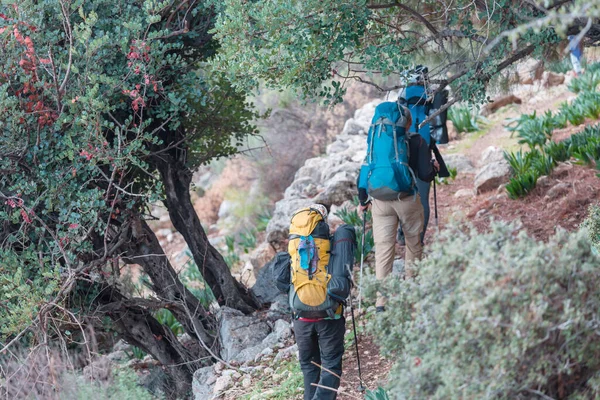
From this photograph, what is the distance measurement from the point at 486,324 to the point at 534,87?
11.7 m

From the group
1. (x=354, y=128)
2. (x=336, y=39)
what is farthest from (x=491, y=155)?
(x=336, y=39)

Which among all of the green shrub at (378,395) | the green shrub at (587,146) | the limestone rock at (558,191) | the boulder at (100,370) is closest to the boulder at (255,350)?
the boulder at (100,370)

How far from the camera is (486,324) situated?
2.84 meters

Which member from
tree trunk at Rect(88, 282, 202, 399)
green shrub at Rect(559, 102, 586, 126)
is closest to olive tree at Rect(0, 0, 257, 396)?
tree trunk at Rect(88, 282, 202, 399)

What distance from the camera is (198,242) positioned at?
24.3ft

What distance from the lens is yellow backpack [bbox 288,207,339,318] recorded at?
14.5 ft

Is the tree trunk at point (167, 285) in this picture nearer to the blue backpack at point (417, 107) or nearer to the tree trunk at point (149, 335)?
the tree trunk at point (149, 335)

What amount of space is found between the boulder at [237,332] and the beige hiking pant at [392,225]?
1.67m

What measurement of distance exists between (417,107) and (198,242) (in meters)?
2.73

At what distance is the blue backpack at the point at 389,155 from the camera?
5.27 m

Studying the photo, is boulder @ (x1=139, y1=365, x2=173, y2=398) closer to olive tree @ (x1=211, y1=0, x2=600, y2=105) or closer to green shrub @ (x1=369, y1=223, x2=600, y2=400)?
olive tree @ (x1=211, y1=0, x2=600, y2=105)

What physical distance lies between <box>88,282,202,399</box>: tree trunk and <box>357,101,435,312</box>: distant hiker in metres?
2.34

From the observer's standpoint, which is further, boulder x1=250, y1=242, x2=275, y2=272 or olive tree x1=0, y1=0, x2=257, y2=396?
boulder x1=250, y1=242, x2=275, y2=272

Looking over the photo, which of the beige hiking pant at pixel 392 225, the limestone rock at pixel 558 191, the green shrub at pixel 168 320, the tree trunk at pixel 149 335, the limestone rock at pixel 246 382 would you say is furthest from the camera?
A: the green shrub at pixel 168 320
